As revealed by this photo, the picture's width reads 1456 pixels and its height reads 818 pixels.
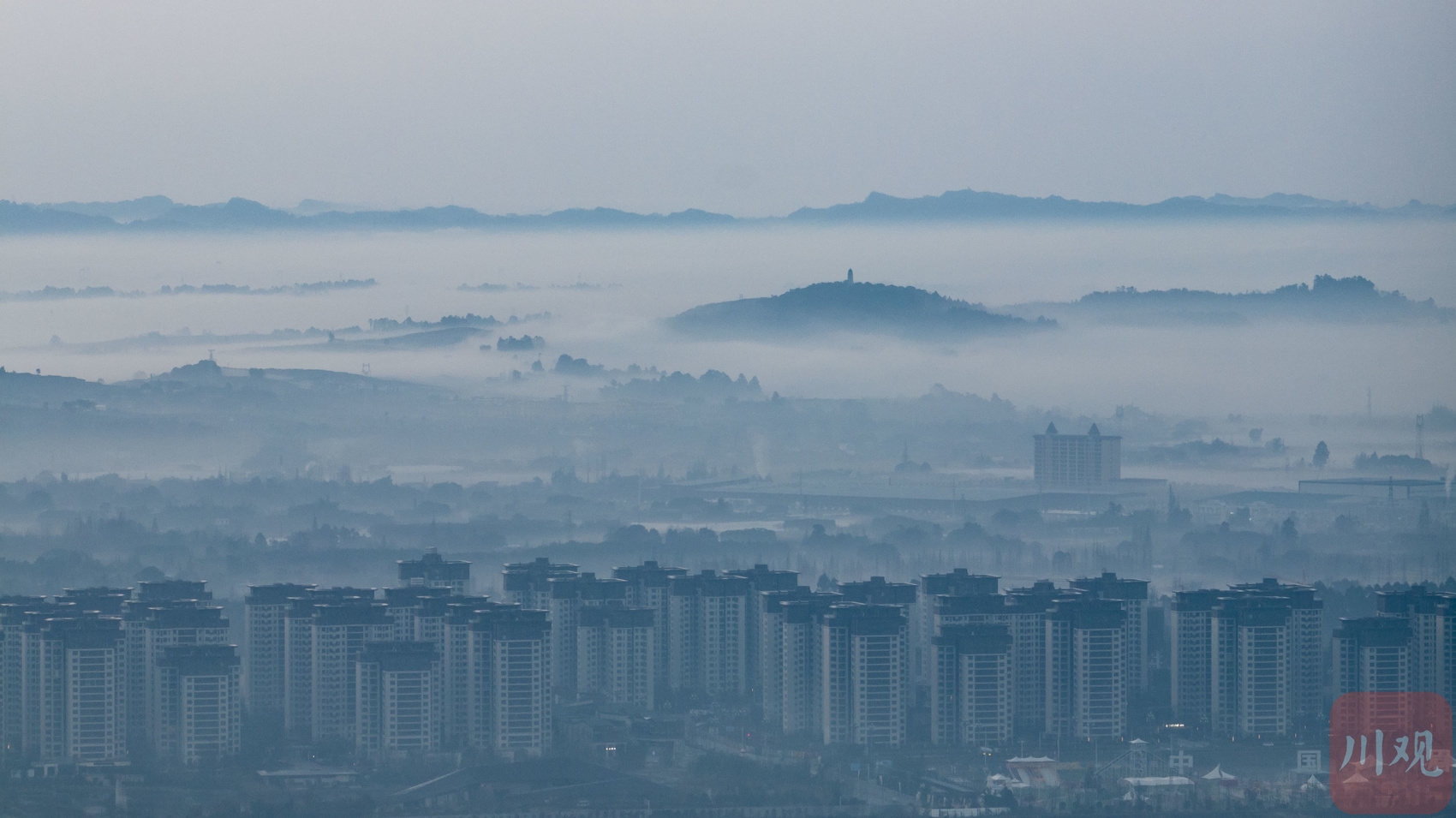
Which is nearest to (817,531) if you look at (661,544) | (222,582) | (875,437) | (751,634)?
(661,544)

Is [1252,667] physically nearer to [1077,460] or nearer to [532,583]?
[532,583]

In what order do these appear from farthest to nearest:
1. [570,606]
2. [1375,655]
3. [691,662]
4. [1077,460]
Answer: [1077,460]
[570,606]
[691,662]
[1375,655]

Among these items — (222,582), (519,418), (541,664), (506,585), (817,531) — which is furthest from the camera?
(519,418)

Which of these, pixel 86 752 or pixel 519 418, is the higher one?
pixel 519 418

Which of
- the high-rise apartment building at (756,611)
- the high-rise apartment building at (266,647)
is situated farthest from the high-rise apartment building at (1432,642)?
the high-rise apartment building at (266,647)

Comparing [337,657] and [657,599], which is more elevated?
[657,599]

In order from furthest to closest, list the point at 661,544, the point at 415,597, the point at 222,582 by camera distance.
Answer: the point at 661,544
the point at 222,582
the point at 415,597

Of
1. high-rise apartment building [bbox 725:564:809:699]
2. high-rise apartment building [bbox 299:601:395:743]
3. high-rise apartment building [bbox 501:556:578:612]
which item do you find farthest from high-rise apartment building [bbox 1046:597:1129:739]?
high-rise apartment building [bbox 299:601:395:743]

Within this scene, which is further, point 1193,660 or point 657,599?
point 657,599

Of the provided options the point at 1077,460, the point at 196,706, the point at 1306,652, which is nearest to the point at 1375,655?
the point at 1306,652

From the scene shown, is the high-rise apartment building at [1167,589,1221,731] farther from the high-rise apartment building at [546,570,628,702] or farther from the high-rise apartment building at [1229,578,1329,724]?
the high-rise apartment building at [546,570,628,702]

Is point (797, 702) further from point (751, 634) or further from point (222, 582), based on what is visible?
point (222, 582)
